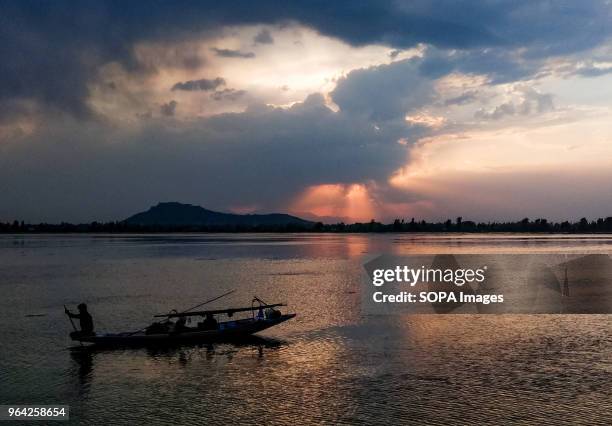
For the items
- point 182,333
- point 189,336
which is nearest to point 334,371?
point 189,336

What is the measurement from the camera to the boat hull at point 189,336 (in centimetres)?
2872

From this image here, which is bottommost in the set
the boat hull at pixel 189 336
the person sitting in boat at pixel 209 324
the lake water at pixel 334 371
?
the lake water at pixel 334 371

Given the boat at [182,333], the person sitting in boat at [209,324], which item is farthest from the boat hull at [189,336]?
the person sitting in boat at [209,324]

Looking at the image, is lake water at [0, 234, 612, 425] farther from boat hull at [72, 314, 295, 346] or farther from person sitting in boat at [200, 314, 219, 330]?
person sitting in boat at [200, 314, 219, 330]

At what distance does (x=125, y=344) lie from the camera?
28875 mm

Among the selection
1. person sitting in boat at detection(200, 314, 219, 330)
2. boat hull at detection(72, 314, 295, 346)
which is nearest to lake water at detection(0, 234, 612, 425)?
boat hull at detection(72, 314, 295, 346)

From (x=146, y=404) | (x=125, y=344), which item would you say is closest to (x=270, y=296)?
(x=125, y=344)

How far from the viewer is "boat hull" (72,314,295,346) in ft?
94.2

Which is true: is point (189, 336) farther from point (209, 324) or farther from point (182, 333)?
point (209, 324)

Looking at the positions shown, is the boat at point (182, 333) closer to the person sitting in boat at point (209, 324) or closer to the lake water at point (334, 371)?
the person sitting in boat at point (209, 324)

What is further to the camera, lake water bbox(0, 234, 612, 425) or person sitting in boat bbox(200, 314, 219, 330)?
person sitting in boat bbox(200, 314, 219, 330)

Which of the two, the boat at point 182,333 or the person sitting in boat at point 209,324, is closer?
the boat at point 182,333

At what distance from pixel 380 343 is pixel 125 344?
13146 millimetres

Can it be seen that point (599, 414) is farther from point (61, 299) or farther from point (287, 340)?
point (61, 299)
